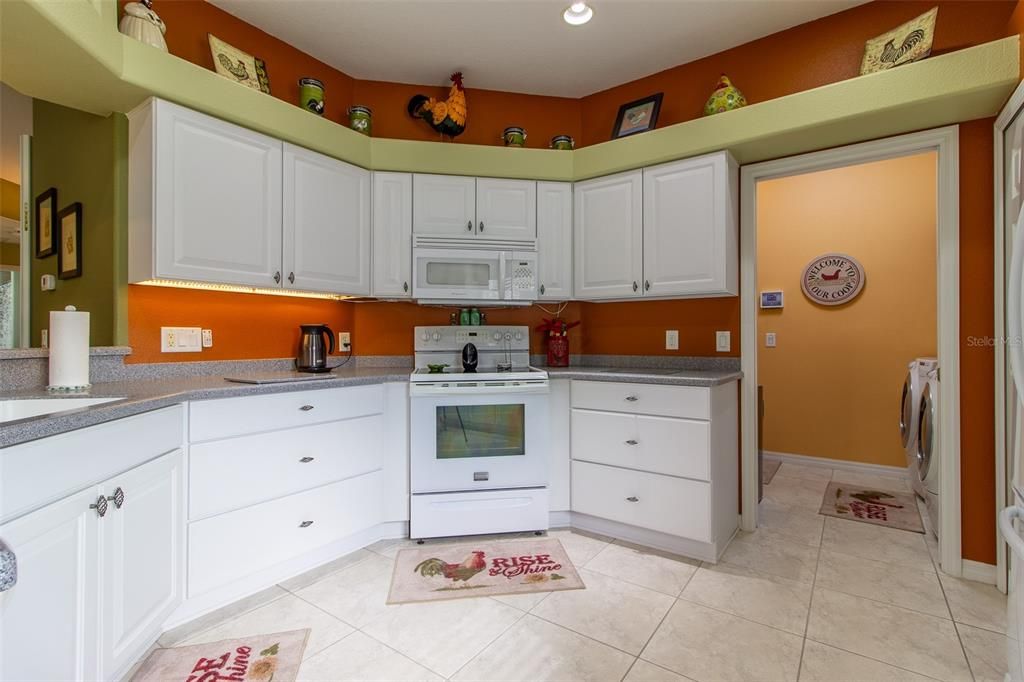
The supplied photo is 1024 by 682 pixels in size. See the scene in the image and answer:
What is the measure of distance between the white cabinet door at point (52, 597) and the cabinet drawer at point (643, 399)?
210cm

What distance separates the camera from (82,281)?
2.29m

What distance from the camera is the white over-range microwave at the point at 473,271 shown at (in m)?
2.85

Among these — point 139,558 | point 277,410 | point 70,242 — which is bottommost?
point 139,558

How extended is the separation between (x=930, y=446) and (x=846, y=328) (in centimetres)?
143

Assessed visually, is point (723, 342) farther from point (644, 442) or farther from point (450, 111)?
point (450, 111)

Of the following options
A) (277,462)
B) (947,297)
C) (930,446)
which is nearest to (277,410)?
(277,462)

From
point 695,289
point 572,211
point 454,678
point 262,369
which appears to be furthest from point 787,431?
point 262,369

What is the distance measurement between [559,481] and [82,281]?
2709mm

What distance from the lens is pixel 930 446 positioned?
267 centimetres

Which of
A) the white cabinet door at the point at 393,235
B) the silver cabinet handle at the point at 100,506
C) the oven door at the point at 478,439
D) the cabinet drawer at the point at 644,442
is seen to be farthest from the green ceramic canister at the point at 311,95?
the cabinet drawer at the point at 644,442

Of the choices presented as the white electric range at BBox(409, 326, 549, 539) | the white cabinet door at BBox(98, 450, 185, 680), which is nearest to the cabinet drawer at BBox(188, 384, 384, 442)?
the white cabinet door at BBox(98, 450, 185, 680)

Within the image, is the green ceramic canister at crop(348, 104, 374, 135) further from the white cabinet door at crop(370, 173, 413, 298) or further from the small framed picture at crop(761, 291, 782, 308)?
the small framed picture at crop(761, 291, 782, 308)

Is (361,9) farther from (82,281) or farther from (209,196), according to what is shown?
(82,281)

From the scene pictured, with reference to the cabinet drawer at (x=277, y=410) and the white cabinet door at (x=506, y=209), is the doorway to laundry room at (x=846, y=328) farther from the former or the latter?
the cabinet drawer at (x=277, y=410)
